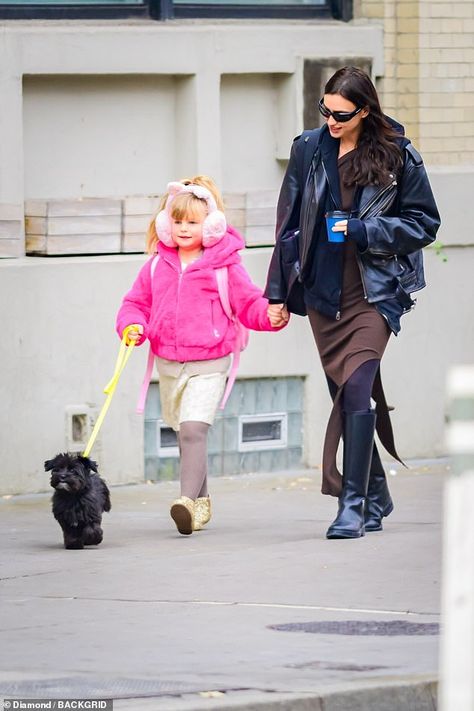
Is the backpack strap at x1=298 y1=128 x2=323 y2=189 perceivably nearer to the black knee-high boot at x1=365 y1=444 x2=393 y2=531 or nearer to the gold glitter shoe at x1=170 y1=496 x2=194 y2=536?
the black knee-high boot at x1=365 y1=444 x2=393 y2=531

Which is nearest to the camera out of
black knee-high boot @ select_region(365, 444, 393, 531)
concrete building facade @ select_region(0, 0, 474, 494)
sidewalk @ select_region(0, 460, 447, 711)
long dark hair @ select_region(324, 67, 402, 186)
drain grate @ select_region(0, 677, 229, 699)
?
drain grate @ select_region(0, 677, 229, 699)

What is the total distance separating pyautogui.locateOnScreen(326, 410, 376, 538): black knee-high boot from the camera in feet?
26.2

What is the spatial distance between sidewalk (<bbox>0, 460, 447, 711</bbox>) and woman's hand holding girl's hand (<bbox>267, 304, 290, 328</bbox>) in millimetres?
1004

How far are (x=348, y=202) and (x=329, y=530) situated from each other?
149cm

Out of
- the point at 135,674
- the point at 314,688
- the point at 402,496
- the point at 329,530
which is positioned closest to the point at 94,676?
the point at 135,674

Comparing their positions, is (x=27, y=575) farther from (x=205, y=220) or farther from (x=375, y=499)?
(x=205, y=220)

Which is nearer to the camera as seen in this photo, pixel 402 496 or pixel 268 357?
pixel 402 496

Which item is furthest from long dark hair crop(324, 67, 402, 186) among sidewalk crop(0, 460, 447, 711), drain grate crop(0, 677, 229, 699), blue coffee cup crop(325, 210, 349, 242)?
drain grate crop(0, 677, 229, 699)

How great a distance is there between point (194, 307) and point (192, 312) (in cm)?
3

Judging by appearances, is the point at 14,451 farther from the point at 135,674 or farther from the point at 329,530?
the point at 135,674

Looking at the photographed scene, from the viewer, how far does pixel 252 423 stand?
10461mm

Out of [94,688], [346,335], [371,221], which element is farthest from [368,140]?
[94,688]

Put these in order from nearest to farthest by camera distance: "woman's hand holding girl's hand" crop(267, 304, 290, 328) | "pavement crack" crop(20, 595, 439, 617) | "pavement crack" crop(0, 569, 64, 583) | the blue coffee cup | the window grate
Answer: "pavement crack" crop(20, 595, 439, 617), "pavement crack" crop(0, 569, 64, 583), the blue coffee cup, "woman's hand holding girl's hand" crop(267, 304, 290, 328), the window grate

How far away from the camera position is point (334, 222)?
7.72 metres
